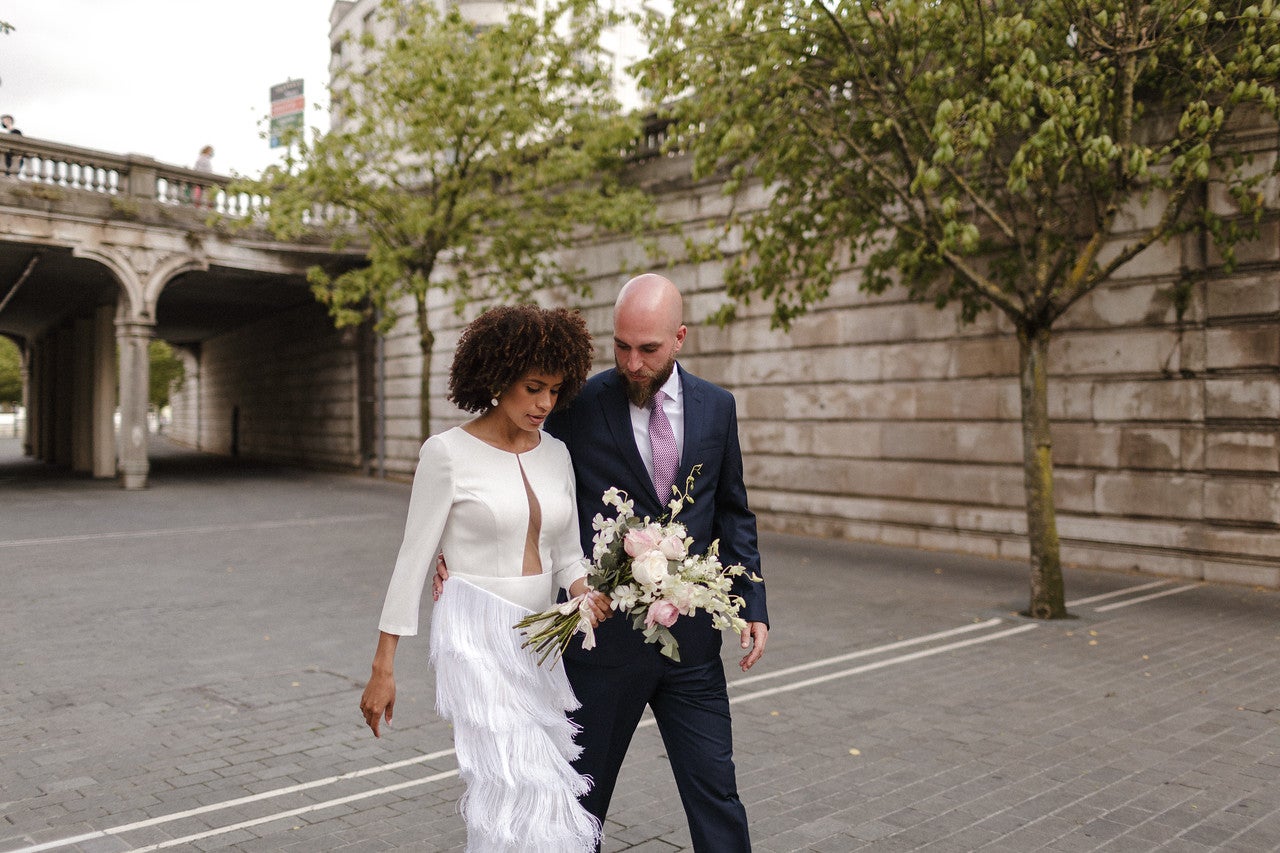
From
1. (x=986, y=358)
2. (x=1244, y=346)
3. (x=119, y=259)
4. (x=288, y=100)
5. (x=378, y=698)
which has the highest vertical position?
(x=288, y=100)

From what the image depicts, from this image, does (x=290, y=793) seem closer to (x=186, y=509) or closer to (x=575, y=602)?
(x=575, y=602)

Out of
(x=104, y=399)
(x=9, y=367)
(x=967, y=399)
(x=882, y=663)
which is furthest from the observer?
(x=9, y=367)

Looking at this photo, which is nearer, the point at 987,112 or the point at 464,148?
the point at 987,112

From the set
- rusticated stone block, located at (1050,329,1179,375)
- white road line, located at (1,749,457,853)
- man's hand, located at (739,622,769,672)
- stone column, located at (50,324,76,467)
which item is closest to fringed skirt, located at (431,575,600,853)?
Answer: man's hand, located at (739,622,769,672)

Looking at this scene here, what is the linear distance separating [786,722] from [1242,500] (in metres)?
7.00

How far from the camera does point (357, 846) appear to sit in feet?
14.0

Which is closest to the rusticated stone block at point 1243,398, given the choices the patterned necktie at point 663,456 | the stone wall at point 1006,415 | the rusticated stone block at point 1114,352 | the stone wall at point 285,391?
the stone wall at point 1006,415

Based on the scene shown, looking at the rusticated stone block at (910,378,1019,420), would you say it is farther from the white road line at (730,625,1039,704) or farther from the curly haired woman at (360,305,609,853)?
the curly haired woman at (360,305,609,853)

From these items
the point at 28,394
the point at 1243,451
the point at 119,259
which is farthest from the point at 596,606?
the point at 28,394

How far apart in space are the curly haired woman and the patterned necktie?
0.30 metres

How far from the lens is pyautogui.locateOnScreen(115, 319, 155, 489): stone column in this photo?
23.0 meters

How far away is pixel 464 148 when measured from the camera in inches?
690

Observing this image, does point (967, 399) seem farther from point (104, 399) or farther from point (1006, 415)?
point (104, 399)

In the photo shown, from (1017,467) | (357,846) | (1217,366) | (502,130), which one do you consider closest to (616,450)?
(357,846)
